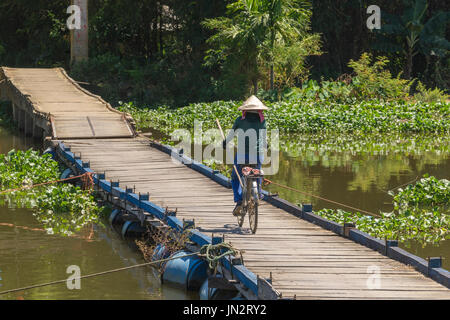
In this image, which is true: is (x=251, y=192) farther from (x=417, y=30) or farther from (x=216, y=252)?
(x=417, y=30)

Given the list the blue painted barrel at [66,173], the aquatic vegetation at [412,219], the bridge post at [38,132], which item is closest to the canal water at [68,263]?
the blue painted barrel at [66,173]

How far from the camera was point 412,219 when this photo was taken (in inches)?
475

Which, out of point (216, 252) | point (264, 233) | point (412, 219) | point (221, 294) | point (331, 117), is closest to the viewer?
point (221, 294)

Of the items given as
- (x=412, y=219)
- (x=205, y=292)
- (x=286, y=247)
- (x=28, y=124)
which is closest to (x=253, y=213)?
(x=286, y=247)

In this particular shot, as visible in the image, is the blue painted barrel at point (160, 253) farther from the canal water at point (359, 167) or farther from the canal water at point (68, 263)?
the canal water at point (359, 167)

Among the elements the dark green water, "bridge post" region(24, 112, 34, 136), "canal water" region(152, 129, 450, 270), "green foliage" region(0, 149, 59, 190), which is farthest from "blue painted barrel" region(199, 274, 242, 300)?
"bridge post" region(24, 112, 34, 136)

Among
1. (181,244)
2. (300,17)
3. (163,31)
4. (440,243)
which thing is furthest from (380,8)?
(181,244)

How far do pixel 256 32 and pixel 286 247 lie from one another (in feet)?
57.2

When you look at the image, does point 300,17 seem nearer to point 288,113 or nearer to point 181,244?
point 288,113

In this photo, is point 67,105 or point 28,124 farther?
point 28,124

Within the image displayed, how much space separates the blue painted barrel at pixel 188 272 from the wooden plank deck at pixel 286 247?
1.67 feet

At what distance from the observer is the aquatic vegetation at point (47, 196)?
13.1 m

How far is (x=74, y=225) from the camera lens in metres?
12.9
